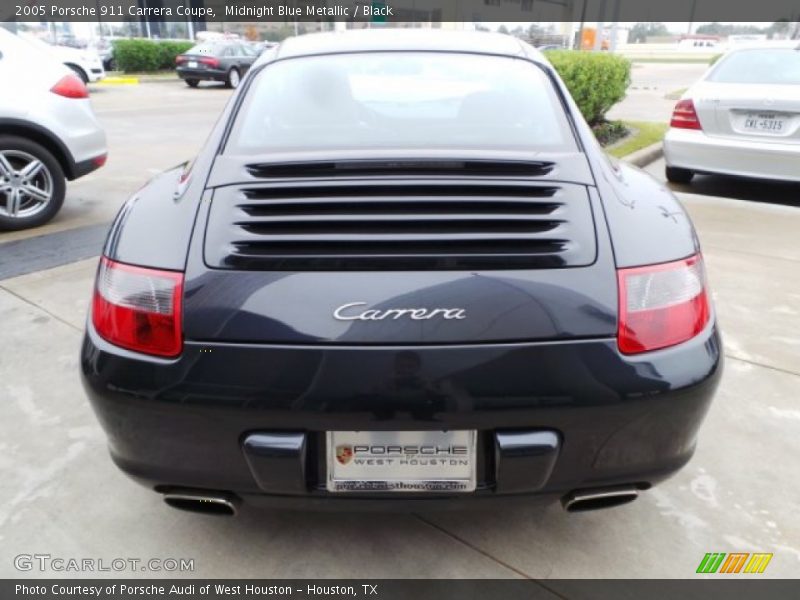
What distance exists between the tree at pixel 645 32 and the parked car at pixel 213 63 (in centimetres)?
7736

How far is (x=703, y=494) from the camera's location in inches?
89.0

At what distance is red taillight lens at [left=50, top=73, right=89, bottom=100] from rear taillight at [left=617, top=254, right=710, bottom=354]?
504cm

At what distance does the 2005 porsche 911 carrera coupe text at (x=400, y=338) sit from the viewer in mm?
1527

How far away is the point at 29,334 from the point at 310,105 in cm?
212

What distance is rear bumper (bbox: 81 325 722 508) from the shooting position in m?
1.52

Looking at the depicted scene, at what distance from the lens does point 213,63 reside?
2008cm

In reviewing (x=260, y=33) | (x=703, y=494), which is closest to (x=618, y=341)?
(x=703, y=494)

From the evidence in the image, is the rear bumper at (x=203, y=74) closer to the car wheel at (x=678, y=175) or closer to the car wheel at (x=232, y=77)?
the car wheel at (x=232, y=77)

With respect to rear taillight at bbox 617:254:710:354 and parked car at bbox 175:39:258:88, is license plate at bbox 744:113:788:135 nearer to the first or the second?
rear taillight at bbox 617:254:710:354

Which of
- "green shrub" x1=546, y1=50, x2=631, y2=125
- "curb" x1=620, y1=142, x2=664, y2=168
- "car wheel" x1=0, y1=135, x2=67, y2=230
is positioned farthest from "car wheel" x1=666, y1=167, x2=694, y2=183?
"car wheel" x1=0, y1=135, x2=67, y2=230

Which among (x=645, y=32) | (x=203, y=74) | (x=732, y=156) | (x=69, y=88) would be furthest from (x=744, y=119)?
(x=645, y=32)

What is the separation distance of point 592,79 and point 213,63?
14.8 m

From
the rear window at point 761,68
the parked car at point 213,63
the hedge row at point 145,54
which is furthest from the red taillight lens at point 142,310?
the hedge row at point 145,54

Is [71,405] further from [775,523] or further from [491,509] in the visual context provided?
[775,523]
